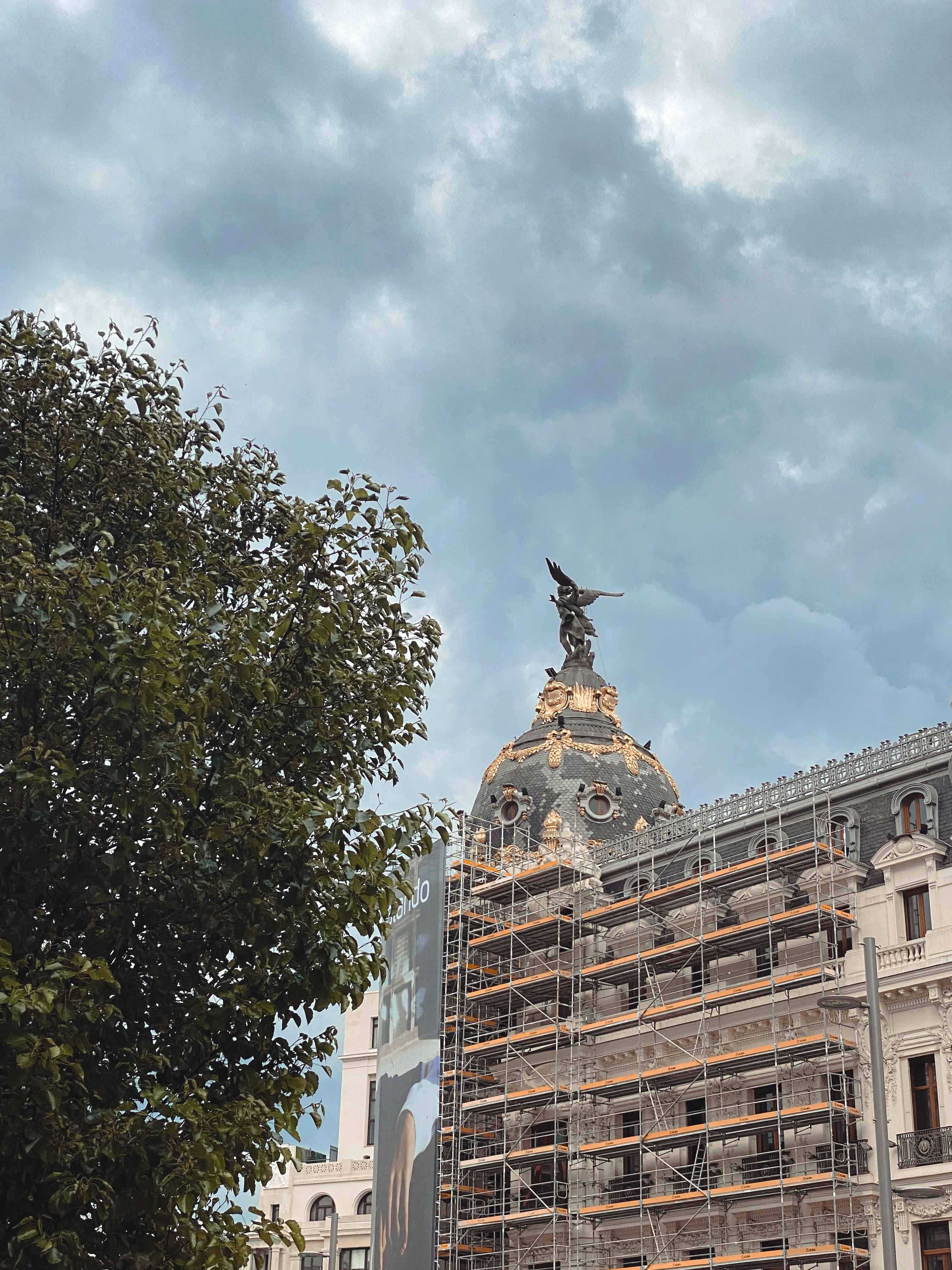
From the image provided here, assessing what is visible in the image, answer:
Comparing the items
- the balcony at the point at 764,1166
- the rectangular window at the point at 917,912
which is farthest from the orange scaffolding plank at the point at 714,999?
the balcony at the point at 764,1166

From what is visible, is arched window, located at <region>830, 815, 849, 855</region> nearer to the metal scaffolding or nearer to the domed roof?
the metal scaffolding

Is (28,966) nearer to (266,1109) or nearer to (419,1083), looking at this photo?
(266,1109)

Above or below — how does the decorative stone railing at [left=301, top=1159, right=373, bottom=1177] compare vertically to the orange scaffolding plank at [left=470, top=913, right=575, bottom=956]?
below

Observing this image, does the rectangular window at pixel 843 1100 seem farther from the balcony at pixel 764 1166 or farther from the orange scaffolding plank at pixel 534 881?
the orange scaffolding plank at pixel 534 881

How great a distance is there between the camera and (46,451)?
624 inches

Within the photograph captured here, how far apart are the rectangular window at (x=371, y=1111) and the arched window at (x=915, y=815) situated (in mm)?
24377

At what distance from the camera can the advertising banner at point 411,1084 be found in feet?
161

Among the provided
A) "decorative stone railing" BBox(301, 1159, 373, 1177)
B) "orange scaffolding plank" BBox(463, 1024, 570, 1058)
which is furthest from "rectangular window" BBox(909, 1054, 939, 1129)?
"decorative stone railing" BBox(301, 1159, 373, 1177)

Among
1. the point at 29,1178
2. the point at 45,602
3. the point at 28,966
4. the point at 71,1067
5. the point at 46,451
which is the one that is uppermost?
the point at 46,451

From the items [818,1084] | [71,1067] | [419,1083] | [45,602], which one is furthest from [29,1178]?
[419,1083]

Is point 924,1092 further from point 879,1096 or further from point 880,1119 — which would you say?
point 879,1096

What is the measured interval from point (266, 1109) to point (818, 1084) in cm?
2983

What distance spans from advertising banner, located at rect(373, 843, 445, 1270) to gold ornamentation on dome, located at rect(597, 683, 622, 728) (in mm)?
11226

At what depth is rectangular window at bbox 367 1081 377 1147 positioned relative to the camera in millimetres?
58344
